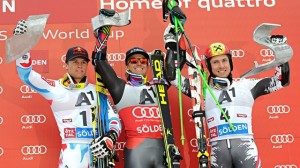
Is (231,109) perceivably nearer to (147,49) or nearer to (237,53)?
(237,53)

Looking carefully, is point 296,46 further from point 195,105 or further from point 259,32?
point 195,105

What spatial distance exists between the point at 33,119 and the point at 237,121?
73.9 inches

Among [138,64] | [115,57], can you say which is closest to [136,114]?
[138,64]

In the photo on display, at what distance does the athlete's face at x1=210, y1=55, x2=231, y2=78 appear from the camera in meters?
4.27

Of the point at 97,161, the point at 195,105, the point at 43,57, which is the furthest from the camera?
the point at 43,57

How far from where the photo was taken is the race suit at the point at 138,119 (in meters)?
3.94

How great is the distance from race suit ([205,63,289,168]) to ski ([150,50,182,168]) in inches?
14.8

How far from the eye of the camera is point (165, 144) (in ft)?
13.0

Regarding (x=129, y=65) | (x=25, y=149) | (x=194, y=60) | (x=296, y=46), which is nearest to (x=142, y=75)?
(x=129, y=65)

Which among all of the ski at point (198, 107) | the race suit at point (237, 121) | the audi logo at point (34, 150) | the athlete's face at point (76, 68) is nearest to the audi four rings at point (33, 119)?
the audi logo at point (34, 150)

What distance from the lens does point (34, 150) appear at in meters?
4.55

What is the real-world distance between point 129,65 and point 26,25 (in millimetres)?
928

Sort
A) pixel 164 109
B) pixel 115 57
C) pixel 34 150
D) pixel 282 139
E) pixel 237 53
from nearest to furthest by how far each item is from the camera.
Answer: pixel 164 109
pixel 34 150
pixel 282 139
pixel 115 57
pixel 237 53

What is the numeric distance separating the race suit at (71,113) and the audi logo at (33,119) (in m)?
0.51
